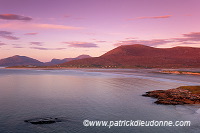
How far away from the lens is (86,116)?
66.0ft

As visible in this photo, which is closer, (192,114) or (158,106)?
(192,114)

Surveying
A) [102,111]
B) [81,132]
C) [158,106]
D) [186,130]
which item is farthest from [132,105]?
[81,132]

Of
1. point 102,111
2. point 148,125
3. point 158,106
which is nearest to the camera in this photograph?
point 148,125

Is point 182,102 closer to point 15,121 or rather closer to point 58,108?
point 58,108

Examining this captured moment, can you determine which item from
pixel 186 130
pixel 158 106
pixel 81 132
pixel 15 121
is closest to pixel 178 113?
pixel 158 106

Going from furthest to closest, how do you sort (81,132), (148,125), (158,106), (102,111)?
(158,106)
(102,111)
(148,125)
(81,132)

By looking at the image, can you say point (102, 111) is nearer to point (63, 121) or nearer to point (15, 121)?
point (63, 121)

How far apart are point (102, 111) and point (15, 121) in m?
9.59

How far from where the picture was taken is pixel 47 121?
59.5 ft

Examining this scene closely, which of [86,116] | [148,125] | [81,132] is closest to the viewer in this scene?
[81,132]

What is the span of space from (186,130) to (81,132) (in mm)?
9244

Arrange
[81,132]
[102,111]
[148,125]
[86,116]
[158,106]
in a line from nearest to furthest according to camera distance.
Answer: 1. [81,132]
2. [148,125]
3. [86,116]
4. [102,111]
5. [158,106]

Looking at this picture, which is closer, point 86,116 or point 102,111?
point 86,116

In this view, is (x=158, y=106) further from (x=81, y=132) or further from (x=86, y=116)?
(x=81, y=132)
